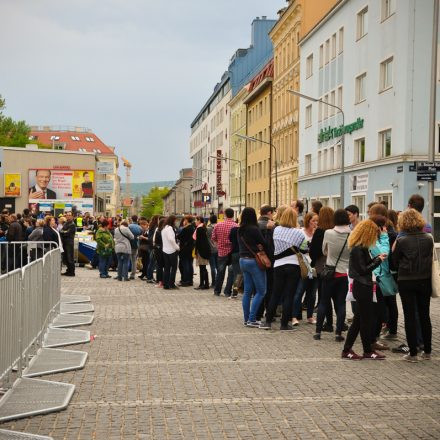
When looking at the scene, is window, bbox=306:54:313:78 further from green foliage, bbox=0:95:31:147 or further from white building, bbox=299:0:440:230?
green foliage, bbox=0:95:31:147

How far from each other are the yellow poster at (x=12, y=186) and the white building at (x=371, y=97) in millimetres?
29074

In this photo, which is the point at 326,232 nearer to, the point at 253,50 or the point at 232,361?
the point at 232,361

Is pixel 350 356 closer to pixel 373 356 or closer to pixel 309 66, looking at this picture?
pixel 373 356

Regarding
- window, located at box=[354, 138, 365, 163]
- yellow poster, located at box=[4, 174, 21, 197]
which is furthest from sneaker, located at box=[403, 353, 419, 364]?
yellow poster, located at box=[4, 174, 21, 197]

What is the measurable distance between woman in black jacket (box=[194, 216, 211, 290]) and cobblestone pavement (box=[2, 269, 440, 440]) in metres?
7.81

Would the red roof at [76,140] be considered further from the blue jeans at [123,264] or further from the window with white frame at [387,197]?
the blue jeans at [123,264]

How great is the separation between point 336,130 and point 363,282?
34.7 m

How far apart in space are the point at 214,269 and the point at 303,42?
110 ft

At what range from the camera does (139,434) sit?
21.2 ft

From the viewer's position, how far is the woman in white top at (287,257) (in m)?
12.4

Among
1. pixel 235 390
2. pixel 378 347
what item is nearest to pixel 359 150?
pixel 378 347

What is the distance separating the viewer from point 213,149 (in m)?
116

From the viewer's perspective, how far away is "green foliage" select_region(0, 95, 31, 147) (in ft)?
314

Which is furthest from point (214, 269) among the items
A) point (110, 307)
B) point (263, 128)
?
point (263, 128)
